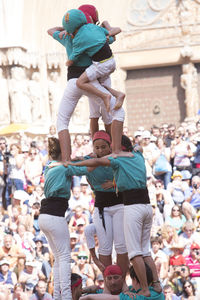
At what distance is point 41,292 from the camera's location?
11.2 meters

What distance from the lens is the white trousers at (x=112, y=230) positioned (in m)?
8.08

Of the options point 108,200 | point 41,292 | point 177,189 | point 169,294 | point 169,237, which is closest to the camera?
point 108,200

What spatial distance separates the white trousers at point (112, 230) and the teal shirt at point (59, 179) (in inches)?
20.8

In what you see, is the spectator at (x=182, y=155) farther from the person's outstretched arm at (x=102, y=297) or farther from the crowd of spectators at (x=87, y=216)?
the person's outstretched arm at (x=102, y=297)

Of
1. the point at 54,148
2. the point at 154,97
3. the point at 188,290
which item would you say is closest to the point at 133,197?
the point at 54,148

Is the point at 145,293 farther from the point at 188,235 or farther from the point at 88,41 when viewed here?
the point at 188,235

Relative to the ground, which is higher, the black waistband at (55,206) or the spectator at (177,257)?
the black waistband at (55,206)

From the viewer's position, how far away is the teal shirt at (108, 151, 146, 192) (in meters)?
7.66

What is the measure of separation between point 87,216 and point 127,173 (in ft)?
18.6

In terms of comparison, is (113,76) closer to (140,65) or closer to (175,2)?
(140,65)

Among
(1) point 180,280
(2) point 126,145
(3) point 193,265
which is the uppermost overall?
(2) point 126,145

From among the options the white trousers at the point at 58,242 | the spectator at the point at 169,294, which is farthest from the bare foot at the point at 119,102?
the spectator at the point at 169,294

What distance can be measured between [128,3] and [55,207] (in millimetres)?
16757

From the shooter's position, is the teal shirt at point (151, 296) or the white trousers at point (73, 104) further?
the white trousers at point (73, 104)
